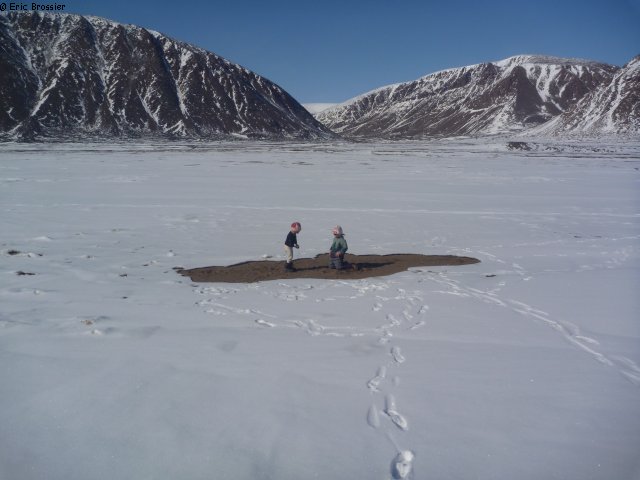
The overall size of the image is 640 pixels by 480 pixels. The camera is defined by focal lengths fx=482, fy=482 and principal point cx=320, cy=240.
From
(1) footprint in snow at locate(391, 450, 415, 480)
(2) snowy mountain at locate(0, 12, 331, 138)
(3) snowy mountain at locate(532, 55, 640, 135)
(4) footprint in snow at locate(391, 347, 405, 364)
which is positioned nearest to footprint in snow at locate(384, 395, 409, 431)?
(1) footprint in snow at locate(391, 450, 415, 480)

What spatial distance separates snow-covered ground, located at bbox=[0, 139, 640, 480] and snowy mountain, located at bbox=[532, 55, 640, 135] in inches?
5405

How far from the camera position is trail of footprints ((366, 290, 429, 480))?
4168 millimetres

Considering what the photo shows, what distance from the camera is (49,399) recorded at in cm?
499

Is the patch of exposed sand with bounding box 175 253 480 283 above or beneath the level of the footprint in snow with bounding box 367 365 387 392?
beneath

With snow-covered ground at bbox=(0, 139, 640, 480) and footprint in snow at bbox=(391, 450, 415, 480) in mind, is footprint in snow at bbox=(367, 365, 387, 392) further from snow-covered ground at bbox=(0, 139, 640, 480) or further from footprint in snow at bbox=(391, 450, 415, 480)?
footprint in snow at bbox=(391, 450, 415, 480)

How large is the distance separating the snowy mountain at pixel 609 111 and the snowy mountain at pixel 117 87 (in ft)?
277

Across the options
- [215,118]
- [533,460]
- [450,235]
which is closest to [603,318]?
[533,460]

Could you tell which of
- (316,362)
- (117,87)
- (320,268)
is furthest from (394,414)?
(117,87)

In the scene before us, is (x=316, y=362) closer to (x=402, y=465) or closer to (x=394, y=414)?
(x=394, y=414)

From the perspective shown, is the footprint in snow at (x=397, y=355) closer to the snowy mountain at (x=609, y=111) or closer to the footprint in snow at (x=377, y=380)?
the footprint in snow at (x=377, y=380)

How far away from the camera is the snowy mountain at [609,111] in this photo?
433 feet

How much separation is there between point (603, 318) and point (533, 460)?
445 centimetres

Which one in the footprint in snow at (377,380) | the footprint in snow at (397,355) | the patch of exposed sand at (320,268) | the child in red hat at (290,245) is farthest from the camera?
the child in red hat at (290,245)

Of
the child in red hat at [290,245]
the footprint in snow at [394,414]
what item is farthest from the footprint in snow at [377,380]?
the child in red hat at [290,245]
